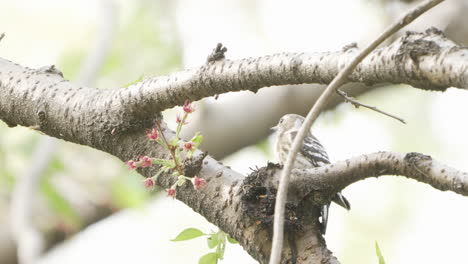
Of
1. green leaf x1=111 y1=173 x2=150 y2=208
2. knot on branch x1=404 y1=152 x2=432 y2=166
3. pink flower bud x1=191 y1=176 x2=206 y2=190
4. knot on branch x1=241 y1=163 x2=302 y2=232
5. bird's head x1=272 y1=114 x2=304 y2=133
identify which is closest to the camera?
knot on branch x1=404 y1=152 x2=432 y2=166

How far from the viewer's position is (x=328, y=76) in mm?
1388

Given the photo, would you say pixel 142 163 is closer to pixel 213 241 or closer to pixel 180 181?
pixel 180 181

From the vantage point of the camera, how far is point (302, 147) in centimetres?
336

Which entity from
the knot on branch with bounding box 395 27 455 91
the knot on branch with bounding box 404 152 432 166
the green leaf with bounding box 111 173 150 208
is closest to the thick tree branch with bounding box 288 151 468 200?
the knot on branch with bounding box 404 152 432 166

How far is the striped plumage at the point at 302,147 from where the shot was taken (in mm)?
3361

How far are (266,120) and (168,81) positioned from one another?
2.88 m

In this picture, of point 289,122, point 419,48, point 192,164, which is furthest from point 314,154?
point 419,48

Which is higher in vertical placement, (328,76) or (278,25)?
(278,25)

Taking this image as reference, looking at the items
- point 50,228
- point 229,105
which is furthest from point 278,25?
point 50,228

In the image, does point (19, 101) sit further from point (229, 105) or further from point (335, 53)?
point (229, 105)

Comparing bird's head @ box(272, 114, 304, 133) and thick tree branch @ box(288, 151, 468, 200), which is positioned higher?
bird's head @ box(272, 114, 304, 133)

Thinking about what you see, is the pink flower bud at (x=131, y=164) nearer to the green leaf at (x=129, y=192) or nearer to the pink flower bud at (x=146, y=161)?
the pink flower bud at (x=146, y=161)

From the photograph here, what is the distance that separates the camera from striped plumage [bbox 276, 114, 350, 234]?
3361 millimetres

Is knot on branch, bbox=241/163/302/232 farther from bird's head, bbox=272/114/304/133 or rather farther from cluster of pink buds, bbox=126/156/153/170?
bird's head, bbox=272/114/304/133
